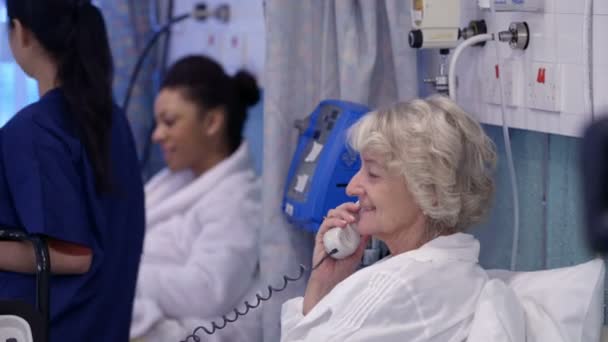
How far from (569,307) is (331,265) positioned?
0.50 meters

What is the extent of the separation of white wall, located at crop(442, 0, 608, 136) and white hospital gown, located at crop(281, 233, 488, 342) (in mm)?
322

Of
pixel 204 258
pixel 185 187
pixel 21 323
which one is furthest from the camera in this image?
pixel 185 187

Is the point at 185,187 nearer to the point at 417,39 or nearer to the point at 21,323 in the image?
the point at 417,39

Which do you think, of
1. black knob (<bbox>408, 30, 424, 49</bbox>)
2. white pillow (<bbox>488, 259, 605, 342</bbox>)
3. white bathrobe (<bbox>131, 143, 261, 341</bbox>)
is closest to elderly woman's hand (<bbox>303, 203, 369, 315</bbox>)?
white pillow (<bbox>488, 259, 605, 342</bbox>)

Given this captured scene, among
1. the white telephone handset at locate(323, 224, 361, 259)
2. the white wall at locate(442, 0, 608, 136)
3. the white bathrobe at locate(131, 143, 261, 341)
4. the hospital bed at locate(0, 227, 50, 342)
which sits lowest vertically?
the white bathrobe at locate(131, 143, 261, 341)

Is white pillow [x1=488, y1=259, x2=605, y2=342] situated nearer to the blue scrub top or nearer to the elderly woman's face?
the elderly woman's face

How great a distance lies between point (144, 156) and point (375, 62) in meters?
1.98

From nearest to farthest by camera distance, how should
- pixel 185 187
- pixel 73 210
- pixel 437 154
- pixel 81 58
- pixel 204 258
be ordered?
1. pixel 437 154
2. pixel 73 210
3. pixel 81 58
4. pixel 204 258
5. pixel 185 187

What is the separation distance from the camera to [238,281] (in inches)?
117

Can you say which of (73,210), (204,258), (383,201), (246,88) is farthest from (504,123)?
(246,88)

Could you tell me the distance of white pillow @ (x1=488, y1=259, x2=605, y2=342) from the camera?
153cm

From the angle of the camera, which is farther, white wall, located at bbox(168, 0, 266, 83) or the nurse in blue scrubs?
white wall, located at bbox(168, 0, 266, 83)

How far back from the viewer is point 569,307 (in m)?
1.55

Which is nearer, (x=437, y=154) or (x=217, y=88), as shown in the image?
(x=437, y=154)
